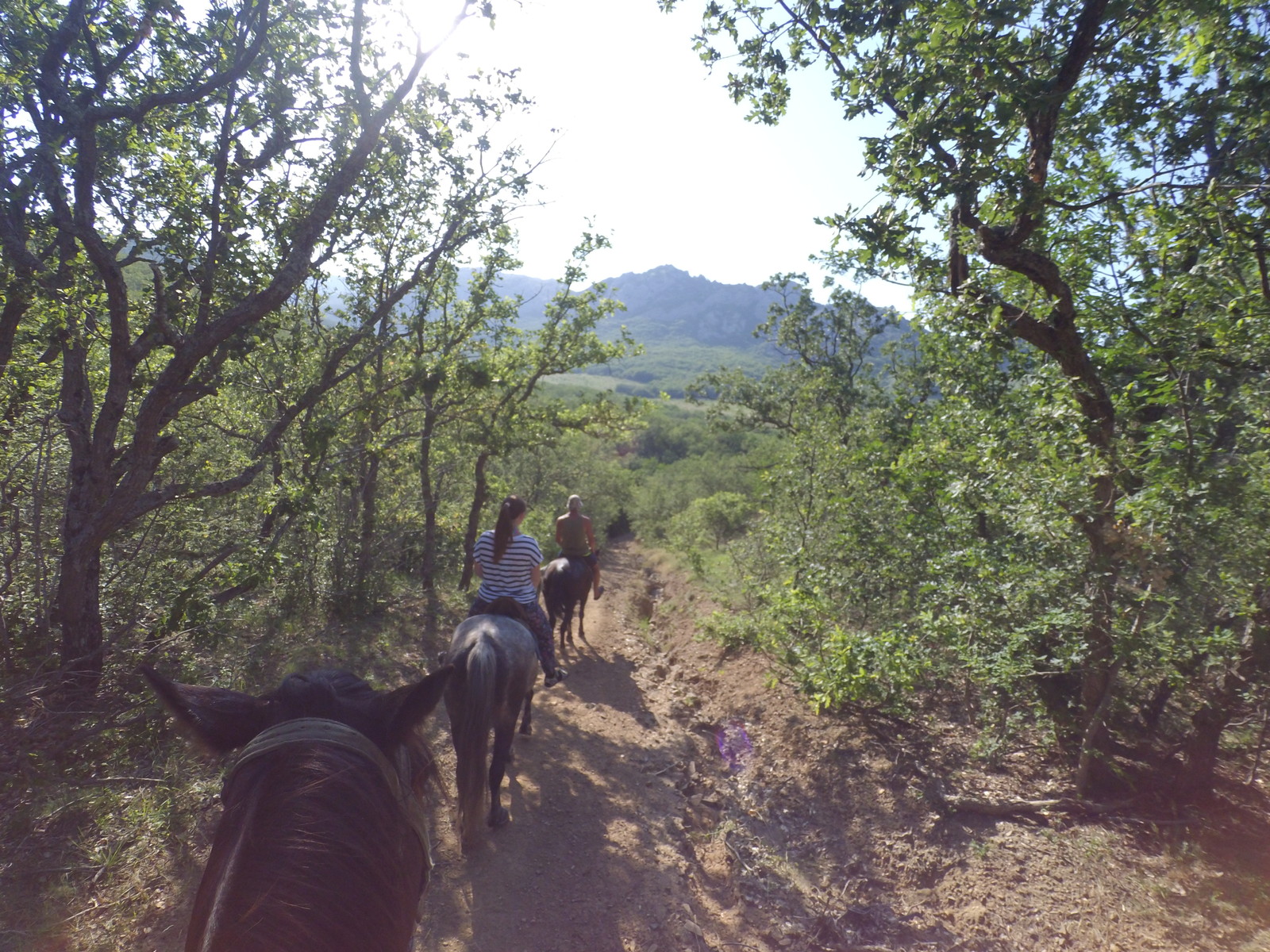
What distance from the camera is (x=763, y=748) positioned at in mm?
6461

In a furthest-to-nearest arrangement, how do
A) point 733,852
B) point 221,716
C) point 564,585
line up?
1. point 564,585
2. point 733,852
3. point 221,716

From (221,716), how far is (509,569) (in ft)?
12.8

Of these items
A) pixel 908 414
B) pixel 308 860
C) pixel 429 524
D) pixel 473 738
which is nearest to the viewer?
pixel 308 860

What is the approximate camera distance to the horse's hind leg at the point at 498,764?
4770 mm

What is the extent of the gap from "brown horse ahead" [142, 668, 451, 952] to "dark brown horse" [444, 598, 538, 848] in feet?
6.69

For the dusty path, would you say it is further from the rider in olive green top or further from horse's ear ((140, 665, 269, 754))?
horse's ear ((140, 665, 269, 754))

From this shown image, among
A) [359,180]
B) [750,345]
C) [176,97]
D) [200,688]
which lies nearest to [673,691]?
[200,688]

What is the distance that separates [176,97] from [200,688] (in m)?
4.78

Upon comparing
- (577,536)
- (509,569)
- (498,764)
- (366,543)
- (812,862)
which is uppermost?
(509,569)

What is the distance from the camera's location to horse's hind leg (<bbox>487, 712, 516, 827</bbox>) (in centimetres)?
477

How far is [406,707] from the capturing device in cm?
217

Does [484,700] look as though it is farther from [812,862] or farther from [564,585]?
[564,585]

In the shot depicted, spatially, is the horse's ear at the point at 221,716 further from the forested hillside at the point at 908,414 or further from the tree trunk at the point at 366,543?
the tree trunk at the point at 366,543

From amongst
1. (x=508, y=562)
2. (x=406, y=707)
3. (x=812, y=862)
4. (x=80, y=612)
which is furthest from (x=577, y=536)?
(x=406, y=707)
